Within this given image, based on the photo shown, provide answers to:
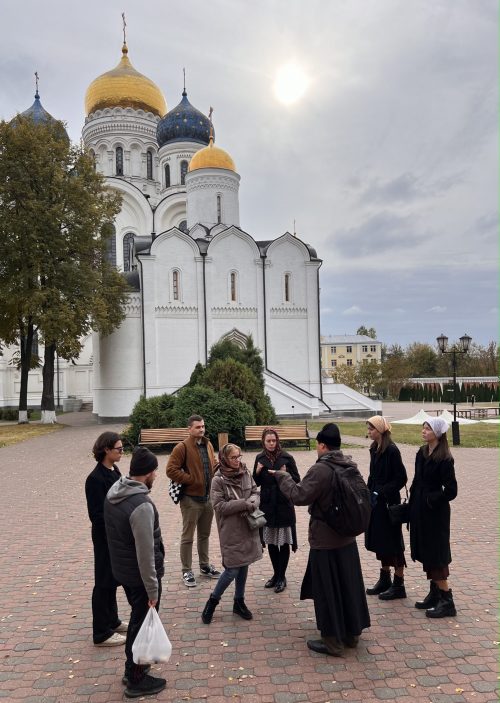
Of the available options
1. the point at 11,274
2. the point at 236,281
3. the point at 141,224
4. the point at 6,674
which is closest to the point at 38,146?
the point at 11,274

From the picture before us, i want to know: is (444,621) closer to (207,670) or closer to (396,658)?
(396,658)

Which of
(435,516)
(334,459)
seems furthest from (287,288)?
(334,459)

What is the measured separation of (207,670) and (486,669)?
204 centimetres

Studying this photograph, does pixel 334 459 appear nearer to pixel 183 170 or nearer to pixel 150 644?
pixel 150 644

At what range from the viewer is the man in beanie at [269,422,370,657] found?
4191 mm

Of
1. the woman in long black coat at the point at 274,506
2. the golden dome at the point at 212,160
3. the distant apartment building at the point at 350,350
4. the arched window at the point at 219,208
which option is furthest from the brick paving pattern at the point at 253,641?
the distant apartment building at the point at 350,350

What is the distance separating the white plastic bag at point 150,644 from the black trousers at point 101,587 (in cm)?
94

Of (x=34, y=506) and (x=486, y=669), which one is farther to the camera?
(x=34, y=506)

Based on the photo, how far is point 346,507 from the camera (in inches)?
165

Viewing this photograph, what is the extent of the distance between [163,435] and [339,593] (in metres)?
11.0

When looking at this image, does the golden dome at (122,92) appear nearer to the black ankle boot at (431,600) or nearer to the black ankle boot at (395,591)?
the black ankle boot at (395,591)

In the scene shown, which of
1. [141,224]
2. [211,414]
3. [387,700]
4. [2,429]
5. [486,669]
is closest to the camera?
[387,700]

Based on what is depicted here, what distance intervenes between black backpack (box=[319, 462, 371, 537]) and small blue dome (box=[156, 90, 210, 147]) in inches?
1613

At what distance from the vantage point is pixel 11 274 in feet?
80.5
